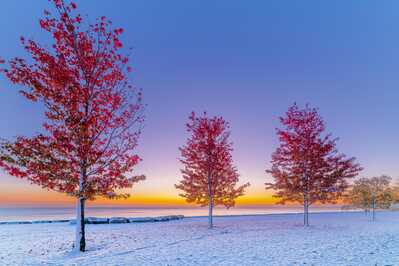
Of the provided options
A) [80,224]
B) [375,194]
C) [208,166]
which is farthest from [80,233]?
[375,194]

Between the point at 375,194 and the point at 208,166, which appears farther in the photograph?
the point at 375,194

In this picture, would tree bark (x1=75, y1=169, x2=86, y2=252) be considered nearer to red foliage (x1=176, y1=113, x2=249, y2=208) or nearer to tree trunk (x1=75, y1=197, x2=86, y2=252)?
tree trunk (x1=75, y1=197, x2=86, y2=252)

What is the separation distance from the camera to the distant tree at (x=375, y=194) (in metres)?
39.8

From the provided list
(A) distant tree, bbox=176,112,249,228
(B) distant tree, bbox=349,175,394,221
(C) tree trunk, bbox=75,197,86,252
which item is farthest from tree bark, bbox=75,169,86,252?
(B) distant tree, bbox=349,175,394,221

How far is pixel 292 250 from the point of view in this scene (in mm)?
13961

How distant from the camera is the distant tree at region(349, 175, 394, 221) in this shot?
131 ft

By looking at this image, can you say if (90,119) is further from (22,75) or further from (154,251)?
(154,251)

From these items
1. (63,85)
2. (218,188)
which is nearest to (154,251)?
(63,85)

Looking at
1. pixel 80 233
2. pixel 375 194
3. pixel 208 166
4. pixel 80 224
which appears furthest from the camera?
pixel 375 194

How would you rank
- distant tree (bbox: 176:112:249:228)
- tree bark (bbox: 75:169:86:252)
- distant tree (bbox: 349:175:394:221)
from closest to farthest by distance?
1. tree bark (bbox: 75:169:86:252)
2. distant tree (bbox: 176:112:249:228)
3. distant tree (bbox: 349:175:394:221)

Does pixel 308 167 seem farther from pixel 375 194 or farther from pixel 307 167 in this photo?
pixel 375 194

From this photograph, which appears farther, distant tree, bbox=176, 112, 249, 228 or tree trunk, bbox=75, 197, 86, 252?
distant tree, bbox=176, 112, 249, 228

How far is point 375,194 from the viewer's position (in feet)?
132

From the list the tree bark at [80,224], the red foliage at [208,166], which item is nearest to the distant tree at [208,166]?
the red foliage at [208,166]
